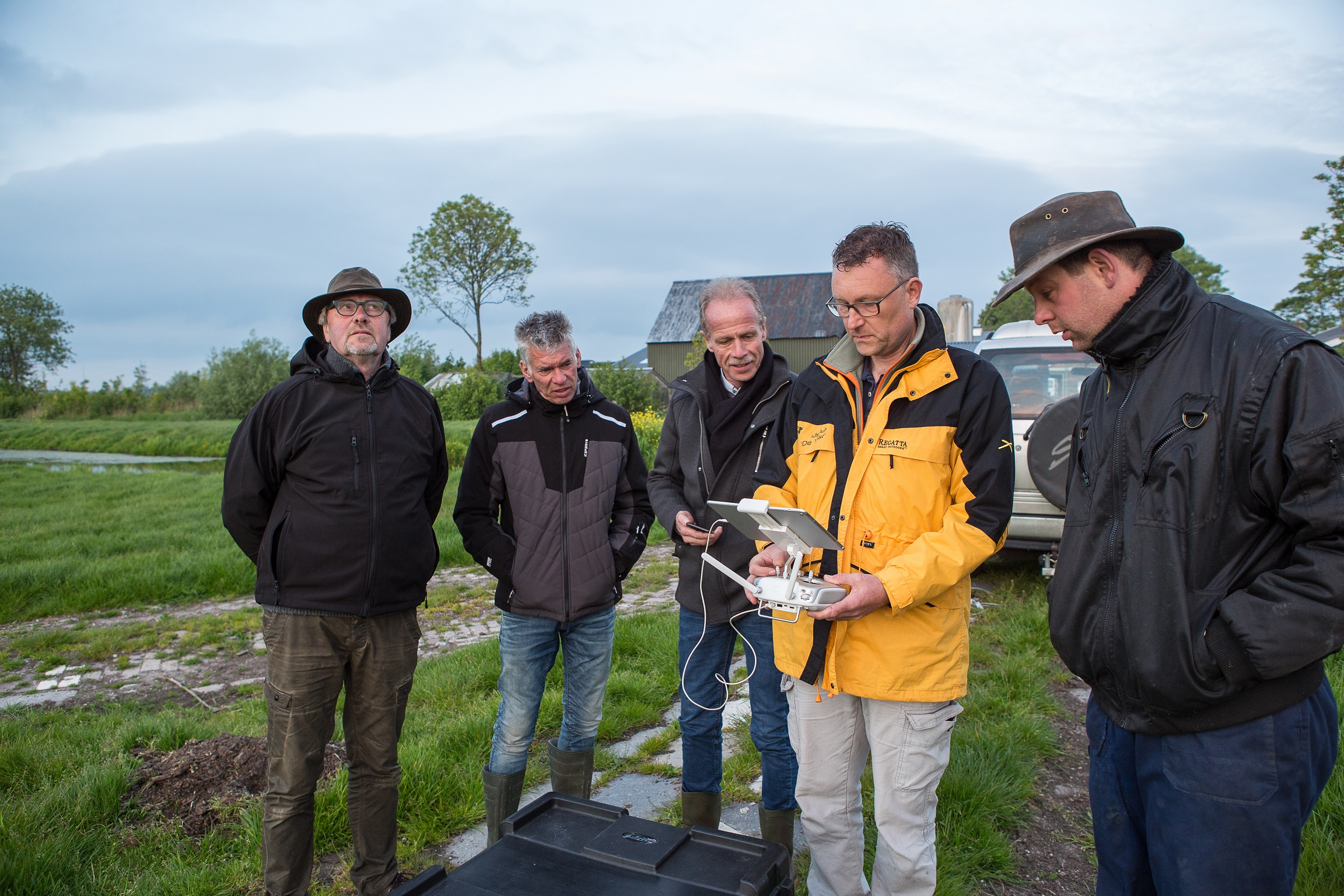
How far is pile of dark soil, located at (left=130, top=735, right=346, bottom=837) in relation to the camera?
3441 millimetres

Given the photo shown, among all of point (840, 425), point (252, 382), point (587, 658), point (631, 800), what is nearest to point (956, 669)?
point (840, 425)

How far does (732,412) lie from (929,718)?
4.43ft

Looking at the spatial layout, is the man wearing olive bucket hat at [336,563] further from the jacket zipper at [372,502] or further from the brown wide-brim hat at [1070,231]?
the brown wide-brim hat at [1070,231]

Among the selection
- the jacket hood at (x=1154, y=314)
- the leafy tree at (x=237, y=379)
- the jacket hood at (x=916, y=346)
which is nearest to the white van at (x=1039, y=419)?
the jacket hood at (x=916, y=346)

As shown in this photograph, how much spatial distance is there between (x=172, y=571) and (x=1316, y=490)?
9652 mm

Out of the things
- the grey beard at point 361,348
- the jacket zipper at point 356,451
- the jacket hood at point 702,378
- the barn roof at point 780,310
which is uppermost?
the barn roof at point 780,310

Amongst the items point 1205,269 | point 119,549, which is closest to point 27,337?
point 119,549

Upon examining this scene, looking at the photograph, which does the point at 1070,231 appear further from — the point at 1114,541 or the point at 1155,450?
the point at 1114,541

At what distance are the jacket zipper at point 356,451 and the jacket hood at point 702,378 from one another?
4.06 feet

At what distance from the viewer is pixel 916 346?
240 cm

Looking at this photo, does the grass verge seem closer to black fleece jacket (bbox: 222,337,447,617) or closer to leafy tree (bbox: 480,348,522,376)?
black fleece jacket (bbox: 222,337,447,617)

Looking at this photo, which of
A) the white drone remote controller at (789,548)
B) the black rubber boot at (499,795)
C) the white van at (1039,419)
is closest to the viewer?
the white drone remote controller at (789,548)

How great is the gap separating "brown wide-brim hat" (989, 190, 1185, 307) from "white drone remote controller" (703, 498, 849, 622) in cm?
75

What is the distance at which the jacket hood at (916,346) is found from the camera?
94.3 inches
